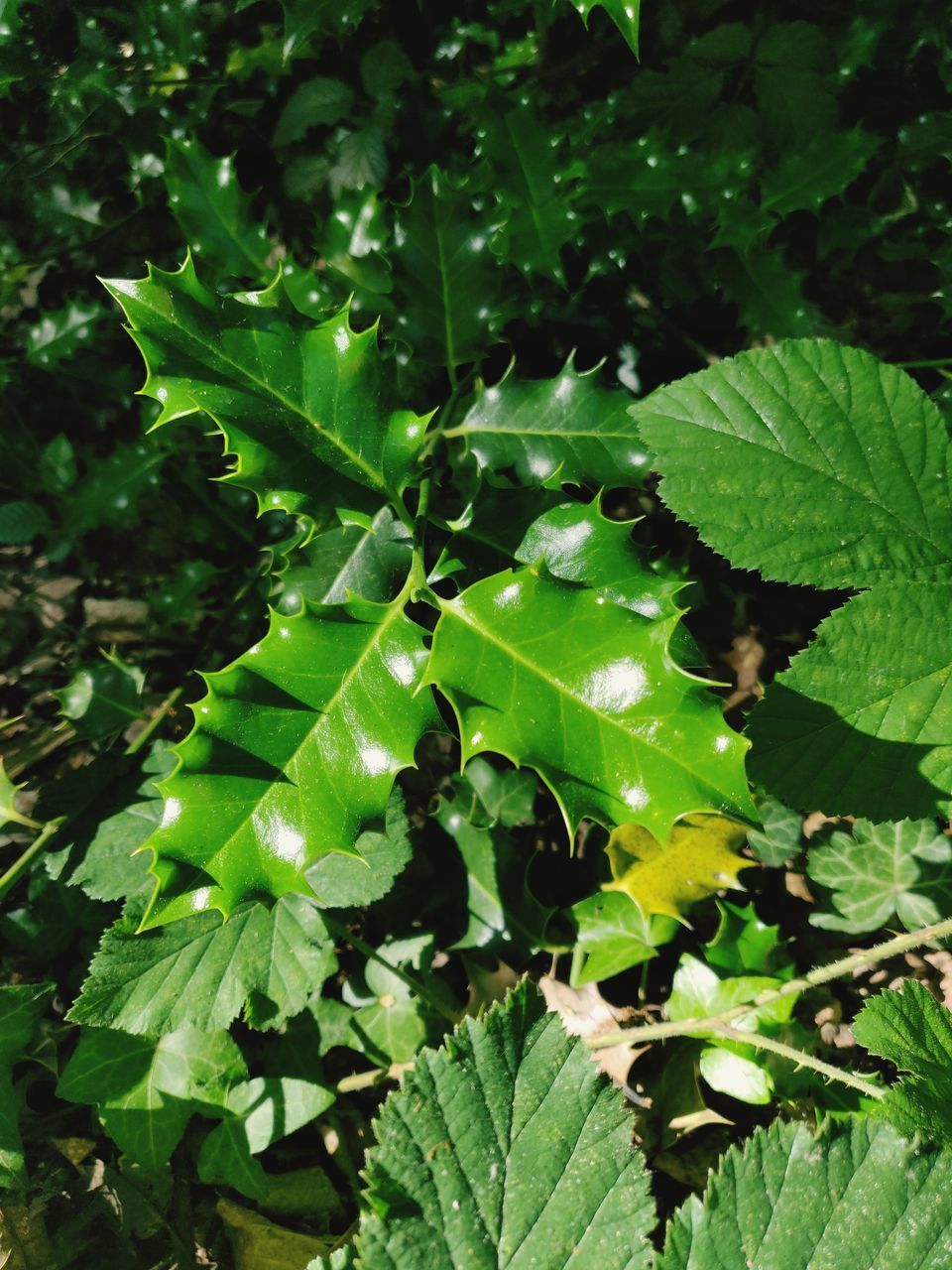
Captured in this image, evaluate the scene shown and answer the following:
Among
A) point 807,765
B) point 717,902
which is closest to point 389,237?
point 807,765

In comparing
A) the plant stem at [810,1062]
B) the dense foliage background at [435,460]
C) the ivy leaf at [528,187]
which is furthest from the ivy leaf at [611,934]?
the ivy leaf at [528,187]

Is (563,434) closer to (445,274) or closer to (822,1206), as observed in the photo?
(445,274)

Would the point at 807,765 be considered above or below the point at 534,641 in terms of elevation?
below

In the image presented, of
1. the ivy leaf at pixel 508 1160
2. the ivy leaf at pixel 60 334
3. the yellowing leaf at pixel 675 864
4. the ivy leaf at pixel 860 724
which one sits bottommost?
the yellowing leaf at pixel 675 864

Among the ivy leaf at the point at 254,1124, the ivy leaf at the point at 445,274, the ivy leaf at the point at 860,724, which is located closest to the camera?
the ivy leaf at the point at 860,724

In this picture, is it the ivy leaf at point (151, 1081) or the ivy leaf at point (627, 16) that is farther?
the ivy leaf at point (151, 1081)

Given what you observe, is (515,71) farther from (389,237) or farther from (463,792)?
(463,792)

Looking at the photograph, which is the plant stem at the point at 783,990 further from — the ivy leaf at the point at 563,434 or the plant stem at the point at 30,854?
the plant stem at the point at 30,854
